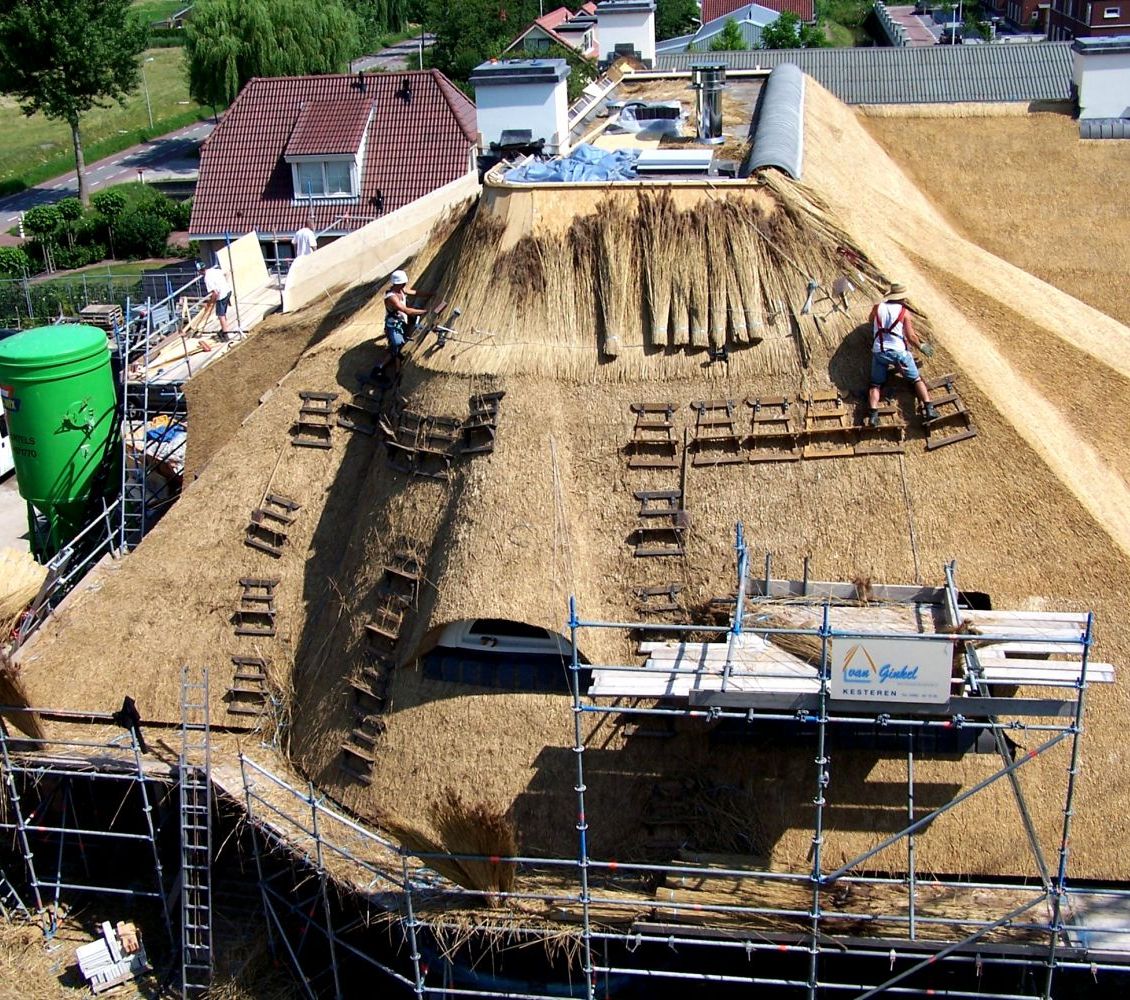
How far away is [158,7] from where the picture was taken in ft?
344

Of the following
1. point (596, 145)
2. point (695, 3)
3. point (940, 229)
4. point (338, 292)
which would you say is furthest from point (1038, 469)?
point (695, 3)

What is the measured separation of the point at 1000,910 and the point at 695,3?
68.3m

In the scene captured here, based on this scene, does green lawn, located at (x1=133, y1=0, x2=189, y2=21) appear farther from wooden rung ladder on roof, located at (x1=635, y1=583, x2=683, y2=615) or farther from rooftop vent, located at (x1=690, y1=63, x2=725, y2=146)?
wooden rung ladder on roof, located at (x1=635, y1=583, x2=683, y2=615)

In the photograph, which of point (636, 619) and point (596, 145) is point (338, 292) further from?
point (636, 619)

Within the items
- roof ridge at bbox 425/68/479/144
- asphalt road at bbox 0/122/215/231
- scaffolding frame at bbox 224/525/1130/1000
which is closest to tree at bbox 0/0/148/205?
asphalt road at bbox 0/122/215/231

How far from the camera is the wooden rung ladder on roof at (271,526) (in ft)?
54.9

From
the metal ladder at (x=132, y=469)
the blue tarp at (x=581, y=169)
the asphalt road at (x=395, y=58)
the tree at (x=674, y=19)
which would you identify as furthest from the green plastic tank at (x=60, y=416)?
the asphalt road at (x=395, y=58)

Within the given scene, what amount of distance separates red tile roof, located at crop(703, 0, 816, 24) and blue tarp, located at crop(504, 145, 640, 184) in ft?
181

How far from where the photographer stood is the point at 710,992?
45.8 feet

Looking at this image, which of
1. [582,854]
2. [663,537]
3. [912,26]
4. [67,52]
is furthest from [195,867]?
[912,26]

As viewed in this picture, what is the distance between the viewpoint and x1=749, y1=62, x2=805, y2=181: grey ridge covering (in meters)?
15.7

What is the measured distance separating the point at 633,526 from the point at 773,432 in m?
1.84

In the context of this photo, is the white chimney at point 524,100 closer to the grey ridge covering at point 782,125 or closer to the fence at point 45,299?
the grey ridge covering at point 782,125

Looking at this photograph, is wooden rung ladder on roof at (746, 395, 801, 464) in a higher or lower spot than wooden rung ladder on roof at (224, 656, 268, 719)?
higher
